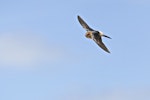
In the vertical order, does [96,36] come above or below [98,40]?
above

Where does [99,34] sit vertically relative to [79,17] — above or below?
below

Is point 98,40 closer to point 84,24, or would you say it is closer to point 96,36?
point 96,36

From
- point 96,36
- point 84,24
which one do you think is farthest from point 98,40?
point 84,24

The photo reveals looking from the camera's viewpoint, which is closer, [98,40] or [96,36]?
[96,36]

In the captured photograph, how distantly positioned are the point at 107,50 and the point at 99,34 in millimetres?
4656

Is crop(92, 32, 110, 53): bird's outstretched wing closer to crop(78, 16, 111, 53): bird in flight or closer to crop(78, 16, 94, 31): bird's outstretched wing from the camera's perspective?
crop(78, 16, 111, 53): bird in flight

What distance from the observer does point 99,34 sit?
97188mm

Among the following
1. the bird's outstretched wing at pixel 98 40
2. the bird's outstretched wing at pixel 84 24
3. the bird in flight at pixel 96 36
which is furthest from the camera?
the bird's outstretched wing at pixel 84 24

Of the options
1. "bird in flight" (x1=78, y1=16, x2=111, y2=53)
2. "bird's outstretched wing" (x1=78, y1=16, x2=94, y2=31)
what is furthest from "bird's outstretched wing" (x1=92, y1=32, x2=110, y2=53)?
"bird's outstretched wing" (x1=78, y1=16, x2=94, y2=31)

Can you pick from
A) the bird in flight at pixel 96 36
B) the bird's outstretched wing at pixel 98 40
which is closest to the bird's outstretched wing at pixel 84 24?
the bird in flight at pixel 96 36

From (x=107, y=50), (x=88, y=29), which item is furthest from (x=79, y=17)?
(x=107, y=50)

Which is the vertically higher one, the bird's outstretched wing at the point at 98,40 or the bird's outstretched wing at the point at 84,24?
the bird's outstretched wing at the point at 84,24

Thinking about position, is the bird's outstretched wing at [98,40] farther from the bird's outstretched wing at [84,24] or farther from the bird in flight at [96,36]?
the bird's outstretched wing at [84,24]

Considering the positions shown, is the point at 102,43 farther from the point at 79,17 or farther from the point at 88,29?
the point at 79,17
